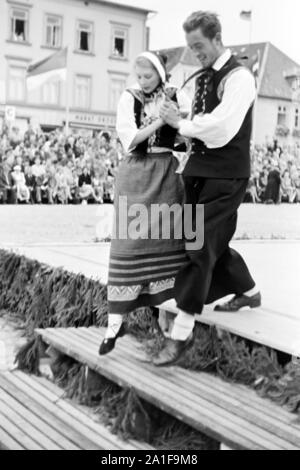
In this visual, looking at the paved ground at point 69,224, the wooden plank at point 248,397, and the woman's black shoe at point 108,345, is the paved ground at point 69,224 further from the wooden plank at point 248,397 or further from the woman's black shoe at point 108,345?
the wooden plank at point 248,397

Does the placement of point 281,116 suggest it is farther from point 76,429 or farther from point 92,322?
point 76,429

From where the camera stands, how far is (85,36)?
3888 cm

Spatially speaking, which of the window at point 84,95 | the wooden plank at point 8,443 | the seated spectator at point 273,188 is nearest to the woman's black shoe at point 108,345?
the wooden plank at point 8,443

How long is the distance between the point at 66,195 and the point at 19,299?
47.1 feet

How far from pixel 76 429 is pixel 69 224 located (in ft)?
34.2

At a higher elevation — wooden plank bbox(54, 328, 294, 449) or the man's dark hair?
the man's dark hair

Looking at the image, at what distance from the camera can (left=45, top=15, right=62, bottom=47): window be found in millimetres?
37094

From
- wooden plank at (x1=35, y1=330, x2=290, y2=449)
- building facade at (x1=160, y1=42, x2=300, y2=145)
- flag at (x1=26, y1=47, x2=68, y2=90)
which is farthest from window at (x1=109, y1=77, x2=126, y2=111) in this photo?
wooden plank at (x1=35, y1=330, x2=290, y2=449)

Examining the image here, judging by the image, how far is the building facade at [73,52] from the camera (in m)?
36.3

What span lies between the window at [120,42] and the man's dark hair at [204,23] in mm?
36444

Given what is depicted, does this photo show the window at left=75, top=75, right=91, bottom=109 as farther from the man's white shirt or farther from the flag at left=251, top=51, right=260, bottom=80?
the man's white shirt

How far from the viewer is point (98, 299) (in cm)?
494

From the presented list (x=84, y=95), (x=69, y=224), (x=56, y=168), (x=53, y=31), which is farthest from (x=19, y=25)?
(x=69, y=224)
